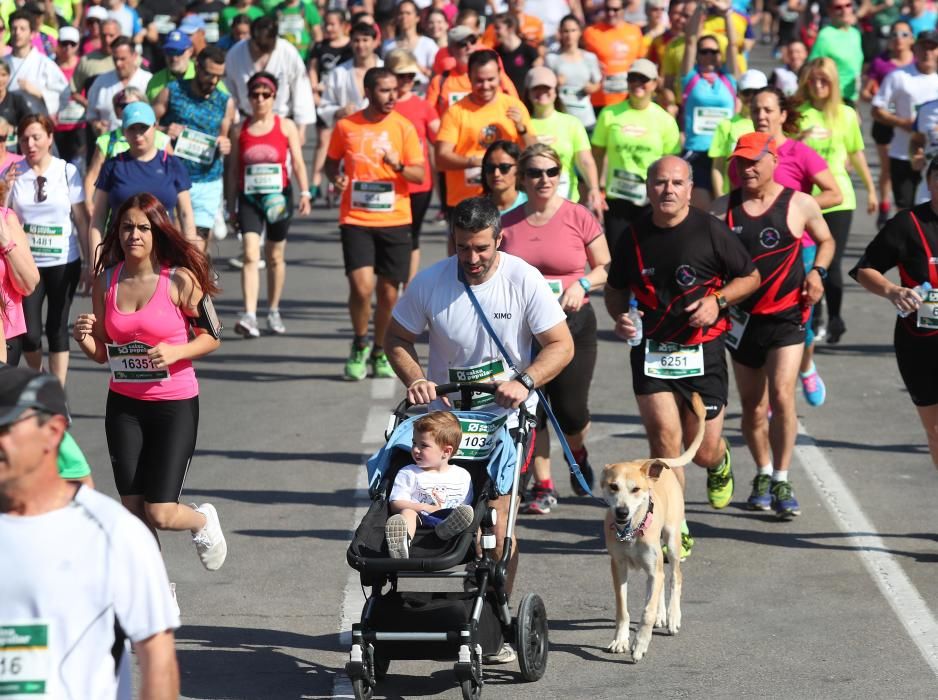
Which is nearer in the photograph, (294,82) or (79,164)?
(294,82)

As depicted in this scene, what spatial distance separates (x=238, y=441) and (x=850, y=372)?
14.8ft

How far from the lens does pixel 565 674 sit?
22.1ft

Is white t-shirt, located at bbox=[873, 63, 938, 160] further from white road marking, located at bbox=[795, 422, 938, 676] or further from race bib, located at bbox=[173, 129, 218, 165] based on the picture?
race bib, located at bbox=[173, 129, 218, 165]

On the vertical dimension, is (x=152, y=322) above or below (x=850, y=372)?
above

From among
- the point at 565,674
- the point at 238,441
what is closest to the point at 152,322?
the point at 565,674

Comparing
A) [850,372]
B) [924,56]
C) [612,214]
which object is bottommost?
[850,372]

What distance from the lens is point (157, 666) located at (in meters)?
3.74

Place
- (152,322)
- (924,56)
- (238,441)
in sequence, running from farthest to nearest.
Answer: (924,56)
(238,441)
(152,322)

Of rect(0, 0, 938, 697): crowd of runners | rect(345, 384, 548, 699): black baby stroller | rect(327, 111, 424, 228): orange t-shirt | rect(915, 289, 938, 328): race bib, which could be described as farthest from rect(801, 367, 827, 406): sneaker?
rect(345, 384, 548, 699): black baby stroller

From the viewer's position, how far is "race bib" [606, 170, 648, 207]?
517 inches

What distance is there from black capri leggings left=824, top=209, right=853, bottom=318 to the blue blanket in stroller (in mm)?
5378

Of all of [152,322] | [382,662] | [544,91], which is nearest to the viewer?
[382,662]

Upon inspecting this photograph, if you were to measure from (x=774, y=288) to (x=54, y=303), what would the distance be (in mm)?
4605

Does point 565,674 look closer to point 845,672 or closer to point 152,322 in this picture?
point 845,672
